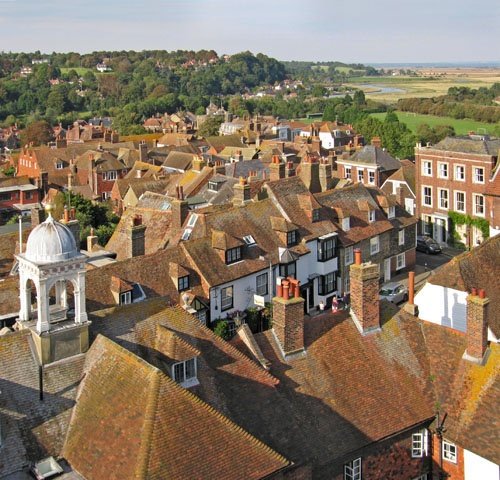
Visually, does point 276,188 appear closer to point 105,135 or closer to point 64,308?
point 64,308

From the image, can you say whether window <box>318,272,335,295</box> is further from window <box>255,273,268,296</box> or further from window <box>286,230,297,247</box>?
window <box>255,273,268,296</box>

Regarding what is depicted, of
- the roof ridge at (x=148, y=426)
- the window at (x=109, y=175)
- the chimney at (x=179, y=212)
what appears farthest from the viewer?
the window at (x=109, y=175)

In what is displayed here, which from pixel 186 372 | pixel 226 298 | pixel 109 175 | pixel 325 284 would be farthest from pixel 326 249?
pixel 109 175

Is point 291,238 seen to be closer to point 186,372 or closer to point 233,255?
point 233,255

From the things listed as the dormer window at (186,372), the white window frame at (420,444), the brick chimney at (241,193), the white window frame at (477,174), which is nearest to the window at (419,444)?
the white window frame at (420,444)

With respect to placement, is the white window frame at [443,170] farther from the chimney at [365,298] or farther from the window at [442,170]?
the chimney at [365,298]
